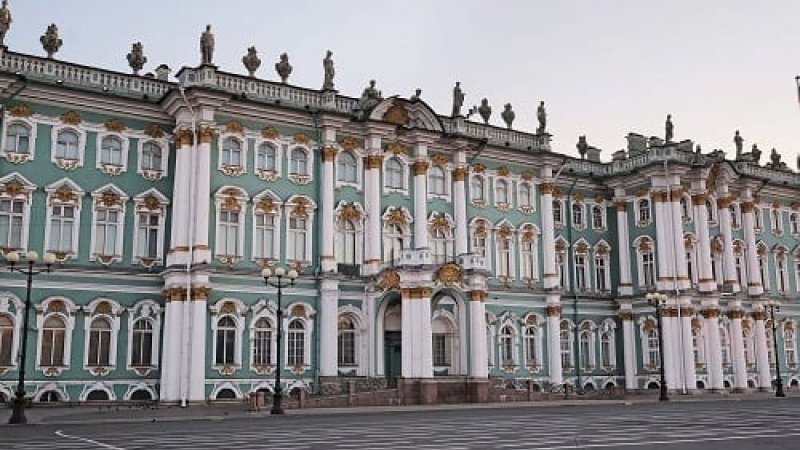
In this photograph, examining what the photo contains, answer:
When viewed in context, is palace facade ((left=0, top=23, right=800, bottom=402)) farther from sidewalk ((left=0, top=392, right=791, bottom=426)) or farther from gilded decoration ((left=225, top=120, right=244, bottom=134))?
sidewalk ((left=0, top=392, right=791, bottom=426))

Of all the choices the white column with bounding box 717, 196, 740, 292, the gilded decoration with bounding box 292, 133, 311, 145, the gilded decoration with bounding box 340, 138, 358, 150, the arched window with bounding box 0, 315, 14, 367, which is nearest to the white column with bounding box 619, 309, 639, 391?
the white column with bounding box 717, 196, 740, 292

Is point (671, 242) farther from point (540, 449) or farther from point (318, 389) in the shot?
point (540, 449)

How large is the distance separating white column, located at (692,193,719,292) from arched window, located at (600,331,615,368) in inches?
256

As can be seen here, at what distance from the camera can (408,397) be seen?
128 ft

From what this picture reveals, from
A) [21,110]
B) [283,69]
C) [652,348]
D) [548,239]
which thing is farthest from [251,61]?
[652,348]

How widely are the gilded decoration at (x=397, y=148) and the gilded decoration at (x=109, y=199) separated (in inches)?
566

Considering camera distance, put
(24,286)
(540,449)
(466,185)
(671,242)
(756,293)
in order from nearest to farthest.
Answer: (540,449)
(24,286)
(466,185)
(671,242)
(756,293)

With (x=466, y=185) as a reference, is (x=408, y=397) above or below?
below

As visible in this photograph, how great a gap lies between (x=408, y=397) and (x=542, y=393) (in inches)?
316

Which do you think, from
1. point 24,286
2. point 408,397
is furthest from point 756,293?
point 24,286

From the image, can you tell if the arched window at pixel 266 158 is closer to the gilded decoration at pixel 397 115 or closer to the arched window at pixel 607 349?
the gilded decoration at pixel 397 115

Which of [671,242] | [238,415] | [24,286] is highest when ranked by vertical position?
[671,242]

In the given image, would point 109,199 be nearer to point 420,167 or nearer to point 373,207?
point 373,207

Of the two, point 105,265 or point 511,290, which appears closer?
point 105,265
